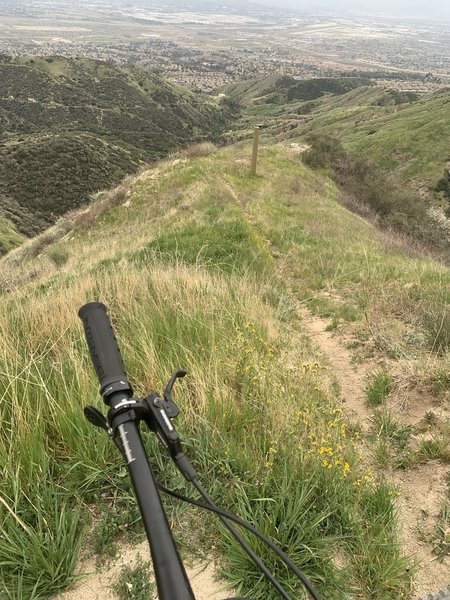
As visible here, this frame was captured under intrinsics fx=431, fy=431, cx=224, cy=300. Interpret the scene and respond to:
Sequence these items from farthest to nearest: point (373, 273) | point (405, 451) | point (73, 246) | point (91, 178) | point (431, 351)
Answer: point (91, 178), point (73, 246), point (373, 273), point (431, 351), point (405, 451)

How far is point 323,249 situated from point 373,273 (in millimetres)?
2771

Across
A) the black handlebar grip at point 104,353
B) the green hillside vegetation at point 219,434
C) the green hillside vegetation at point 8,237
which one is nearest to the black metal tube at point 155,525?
the black handlebar grip at point 104,353

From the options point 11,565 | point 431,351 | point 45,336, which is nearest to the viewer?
point 11,565

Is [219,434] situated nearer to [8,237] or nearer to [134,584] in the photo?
[134,584]

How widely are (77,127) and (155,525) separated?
12114 cm

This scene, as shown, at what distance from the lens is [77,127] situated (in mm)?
107938

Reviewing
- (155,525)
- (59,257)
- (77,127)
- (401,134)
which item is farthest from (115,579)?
(77,127)

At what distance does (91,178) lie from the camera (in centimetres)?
7019

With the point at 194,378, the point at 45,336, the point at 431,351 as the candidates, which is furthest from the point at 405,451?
the point at 45,336

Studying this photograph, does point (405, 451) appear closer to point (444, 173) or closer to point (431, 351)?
point (431, 351)

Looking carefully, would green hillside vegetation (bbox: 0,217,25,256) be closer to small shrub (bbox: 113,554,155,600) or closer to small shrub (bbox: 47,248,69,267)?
small shrub (bbox: 47,248,69,267)

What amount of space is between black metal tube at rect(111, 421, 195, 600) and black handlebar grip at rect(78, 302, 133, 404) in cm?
13

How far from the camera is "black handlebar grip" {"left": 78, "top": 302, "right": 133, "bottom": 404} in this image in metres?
1.40

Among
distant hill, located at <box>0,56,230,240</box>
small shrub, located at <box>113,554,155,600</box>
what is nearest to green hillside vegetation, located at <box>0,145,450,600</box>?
small shrub, located at <box>113,554,155,600</box>
